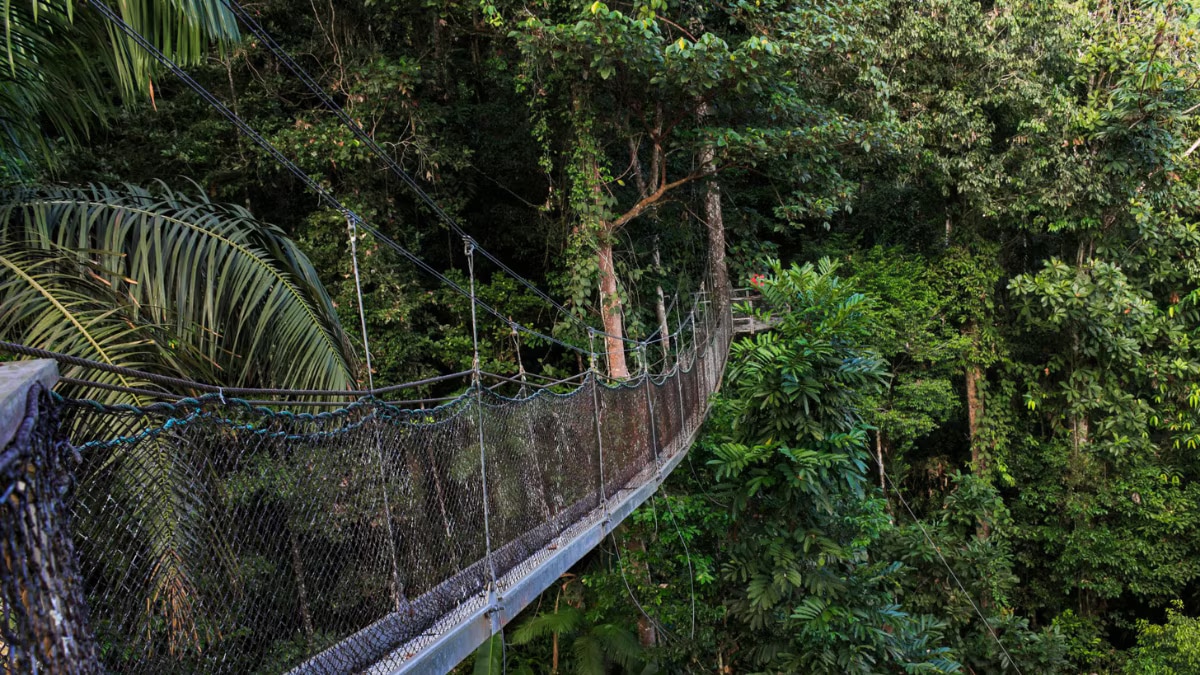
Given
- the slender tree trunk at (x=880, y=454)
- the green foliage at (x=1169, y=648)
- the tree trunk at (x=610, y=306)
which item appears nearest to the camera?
the tree trunk at (x=610, y=306)

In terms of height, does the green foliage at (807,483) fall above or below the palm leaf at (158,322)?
below

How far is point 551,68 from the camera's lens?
5.64 m

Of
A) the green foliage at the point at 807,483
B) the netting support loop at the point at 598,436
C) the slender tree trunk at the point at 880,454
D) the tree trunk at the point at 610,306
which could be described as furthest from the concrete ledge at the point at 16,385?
the slender tree trunk at the point at 880,454

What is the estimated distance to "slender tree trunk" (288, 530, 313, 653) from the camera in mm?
1237

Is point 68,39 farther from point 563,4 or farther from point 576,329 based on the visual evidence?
point 576,329

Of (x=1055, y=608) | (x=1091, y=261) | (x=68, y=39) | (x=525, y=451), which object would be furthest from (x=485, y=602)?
(x=1055, y=608)

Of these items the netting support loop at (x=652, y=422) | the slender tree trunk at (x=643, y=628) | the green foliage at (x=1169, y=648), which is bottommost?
the green foliage at (x=1169, y=648)

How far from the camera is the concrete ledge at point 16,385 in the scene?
1.86 feet

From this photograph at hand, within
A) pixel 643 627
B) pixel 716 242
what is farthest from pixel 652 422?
pixel 716 242

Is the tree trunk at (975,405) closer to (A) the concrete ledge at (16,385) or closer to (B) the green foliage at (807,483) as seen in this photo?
(B) the green foliage at (807,483)

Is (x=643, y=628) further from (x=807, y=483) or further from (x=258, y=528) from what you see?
(x=258, y=528)

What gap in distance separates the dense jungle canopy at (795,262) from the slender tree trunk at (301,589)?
1.33 metres

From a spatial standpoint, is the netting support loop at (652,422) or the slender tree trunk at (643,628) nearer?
the netting support loop at (652,422)

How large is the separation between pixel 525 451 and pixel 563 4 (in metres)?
4.16
